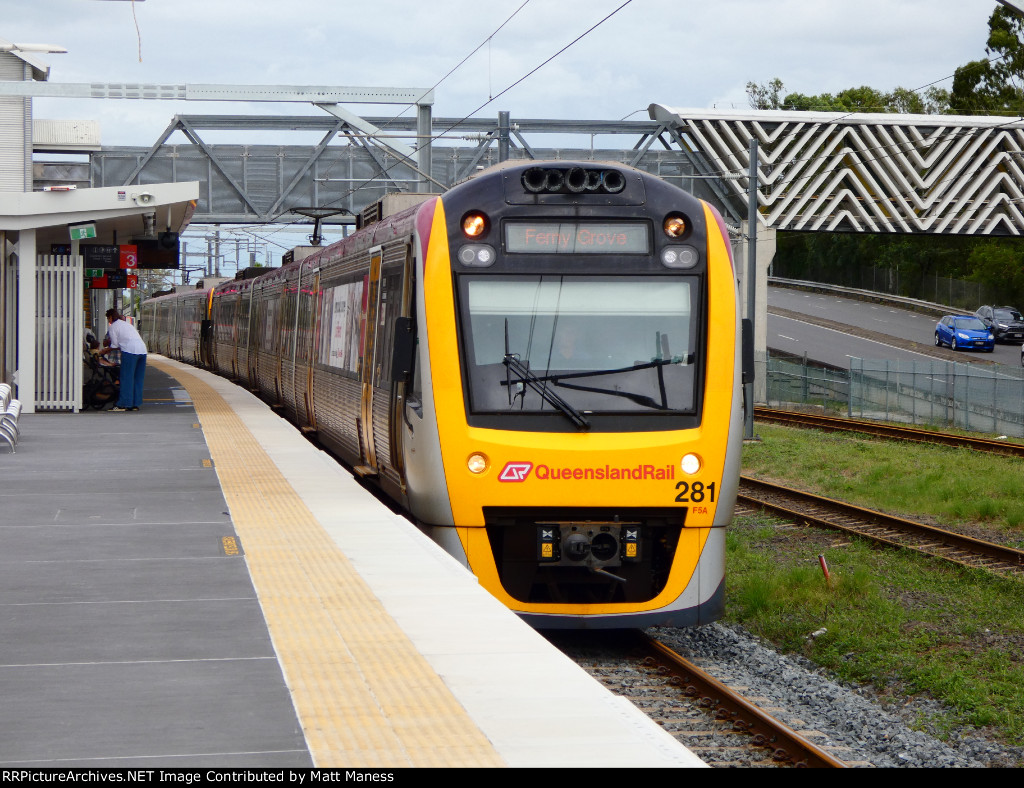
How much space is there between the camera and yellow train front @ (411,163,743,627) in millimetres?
8586

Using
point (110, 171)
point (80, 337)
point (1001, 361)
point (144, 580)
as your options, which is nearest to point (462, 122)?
point (110, 171)

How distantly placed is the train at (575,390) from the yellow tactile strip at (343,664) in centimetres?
109

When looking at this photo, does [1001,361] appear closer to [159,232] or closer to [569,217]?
[159,232]

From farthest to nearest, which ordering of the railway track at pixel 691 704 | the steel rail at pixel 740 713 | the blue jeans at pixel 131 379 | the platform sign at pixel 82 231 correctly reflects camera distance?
the blue jeans at pixel 131 379
the platform sign at pixel 82 231
the railway track at pixel 691 704
the steel rail at pixel 740 713

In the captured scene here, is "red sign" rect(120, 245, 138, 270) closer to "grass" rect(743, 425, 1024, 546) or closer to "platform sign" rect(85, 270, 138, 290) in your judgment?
"platform sign" rect(85, 270, 138, 290)

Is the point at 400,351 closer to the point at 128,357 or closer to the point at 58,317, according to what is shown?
the point at 128,357

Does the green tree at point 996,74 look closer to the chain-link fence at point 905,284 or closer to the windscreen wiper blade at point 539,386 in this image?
the chain-link fence at point 905,284

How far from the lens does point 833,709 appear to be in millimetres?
7898

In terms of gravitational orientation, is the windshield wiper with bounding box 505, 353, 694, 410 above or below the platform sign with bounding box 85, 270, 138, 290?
below

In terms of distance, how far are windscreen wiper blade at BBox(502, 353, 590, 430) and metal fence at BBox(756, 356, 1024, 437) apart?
21.5 metres

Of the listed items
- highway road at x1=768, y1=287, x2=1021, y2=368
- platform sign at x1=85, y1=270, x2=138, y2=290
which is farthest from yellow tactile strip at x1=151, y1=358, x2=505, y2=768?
highway road at x1=768, y1=287, x2=1021, y2=368

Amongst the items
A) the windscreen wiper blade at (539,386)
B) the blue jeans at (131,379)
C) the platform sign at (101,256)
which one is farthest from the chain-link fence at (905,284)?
the windscreen wiper blade at (539,386)

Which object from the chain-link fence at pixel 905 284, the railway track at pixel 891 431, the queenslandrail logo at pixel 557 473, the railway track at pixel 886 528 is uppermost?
the chain-link fence at pixel 905 284

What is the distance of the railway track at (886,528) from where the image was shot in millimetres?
13008
